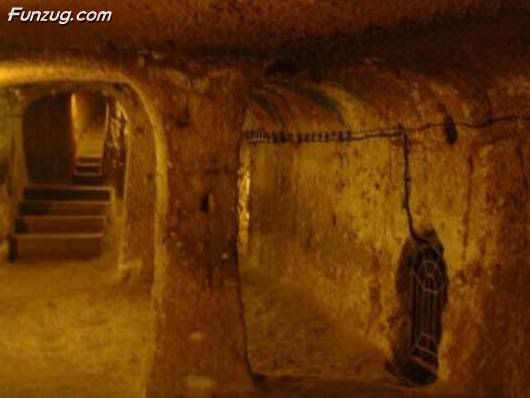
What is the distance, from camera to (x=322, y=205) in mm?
6488

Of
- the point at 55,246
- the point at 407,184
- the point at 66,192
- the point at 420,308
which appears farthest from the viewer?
the point at 66,192

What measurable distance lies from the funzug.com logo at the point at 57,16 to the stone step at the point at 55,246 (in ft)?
23.2

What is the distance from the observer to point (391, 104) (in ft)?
15.3

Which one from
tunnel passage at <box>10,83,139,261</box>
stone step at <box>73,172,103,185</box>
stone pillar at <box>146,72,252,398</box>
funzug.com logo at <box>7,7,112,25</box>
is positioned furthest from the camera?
stone step at <box>73,172,103,185</box>

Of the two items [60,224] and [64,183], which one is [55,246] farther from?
[64,183]

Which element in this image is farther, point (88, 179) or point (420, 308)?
point (88, 179)

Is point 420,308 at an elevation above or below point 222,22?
below

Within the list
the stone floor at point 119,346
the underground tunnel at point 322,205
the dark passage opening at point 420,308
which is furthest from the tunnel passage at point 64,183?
the dark passage opening at point 420,308

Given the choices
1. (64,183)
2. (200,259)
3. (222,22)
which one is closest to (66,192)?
(64,183)

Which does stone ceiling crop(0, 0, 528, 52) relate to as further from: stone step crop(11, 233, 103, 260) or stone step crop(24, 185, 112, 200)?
stone step crop(24, 185, 112, 200)

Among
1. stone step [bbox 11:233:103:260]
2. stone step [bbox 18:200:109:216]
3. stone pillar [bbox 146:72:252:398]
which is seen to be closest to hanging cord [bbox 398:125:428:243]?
stone pillar [bbox 146:72:252:398]

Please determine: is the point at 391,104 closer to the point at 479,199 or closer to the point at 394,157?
the point at 394,157

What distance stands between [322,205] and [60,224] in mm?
5034

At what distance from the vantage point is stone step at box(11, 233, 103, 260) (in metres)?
9.33
